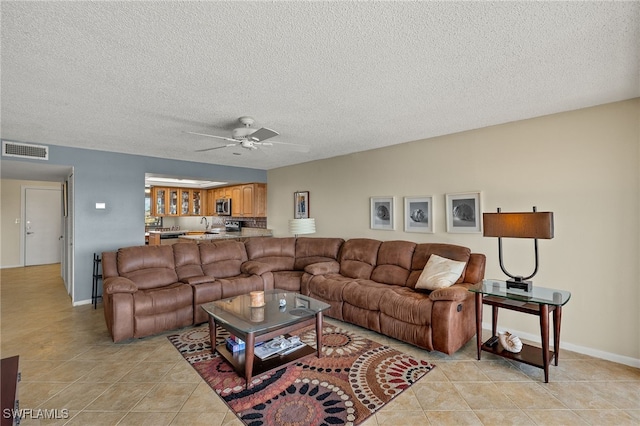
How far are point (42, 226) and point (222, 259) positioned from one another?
6.42 meters

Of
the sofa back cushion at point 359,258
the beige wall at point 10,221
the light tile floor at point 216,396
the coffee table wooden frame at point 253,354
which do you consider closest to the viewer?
the light tile floor at point 216,396

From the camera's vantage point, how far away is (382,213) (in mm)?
4582

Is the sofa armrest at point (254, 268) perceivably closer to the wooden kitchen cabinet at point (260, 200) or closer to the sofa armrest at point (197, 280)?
the sofa armrest at point (197, 280)

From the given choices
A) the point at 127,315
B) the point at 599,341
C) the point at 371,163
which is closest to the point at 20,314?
the point at 127,315

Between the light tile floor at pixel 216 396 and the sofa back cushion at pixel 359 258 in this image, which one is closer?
the light tile floor at pixel 216 396

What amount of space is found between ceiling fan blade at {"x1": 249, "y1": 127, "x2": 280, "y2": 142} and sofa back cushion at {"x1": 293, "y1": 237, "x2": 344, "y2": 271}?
7.67ft

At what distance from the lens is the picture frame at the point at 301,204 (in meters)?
5.86

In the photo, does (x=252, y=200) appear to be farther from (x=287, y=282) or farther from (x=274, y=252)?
(x=287, y=282)

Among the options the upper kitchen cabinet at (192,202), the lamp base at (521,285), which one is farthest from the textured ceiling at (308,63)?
the upper kitchen cabinet at (192,202)

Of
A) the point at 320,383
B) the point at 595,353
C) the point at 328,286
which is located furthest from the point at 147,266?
the point at 595,353

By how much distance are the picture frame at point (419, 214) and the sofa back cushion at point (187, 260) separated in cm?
307

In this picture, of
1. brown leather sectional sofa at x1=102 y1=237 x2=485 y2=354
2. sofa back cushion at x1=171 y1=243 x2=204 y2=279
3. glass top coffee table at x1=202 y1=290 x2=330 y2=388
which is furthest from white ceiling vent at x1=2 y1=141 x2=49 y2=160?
glass top coffee table at x1=202 y1=290 x2=330 y2=388

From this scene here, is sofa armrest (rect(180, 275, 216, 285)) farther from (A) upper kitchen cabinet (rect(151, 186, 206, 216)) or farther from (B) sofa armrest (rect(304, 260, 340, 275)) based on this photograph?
(A) upper kitchen cabinet (rect(151, 186, 206, 216))

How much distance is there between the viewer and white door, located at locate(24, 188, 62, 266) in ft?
24.2
